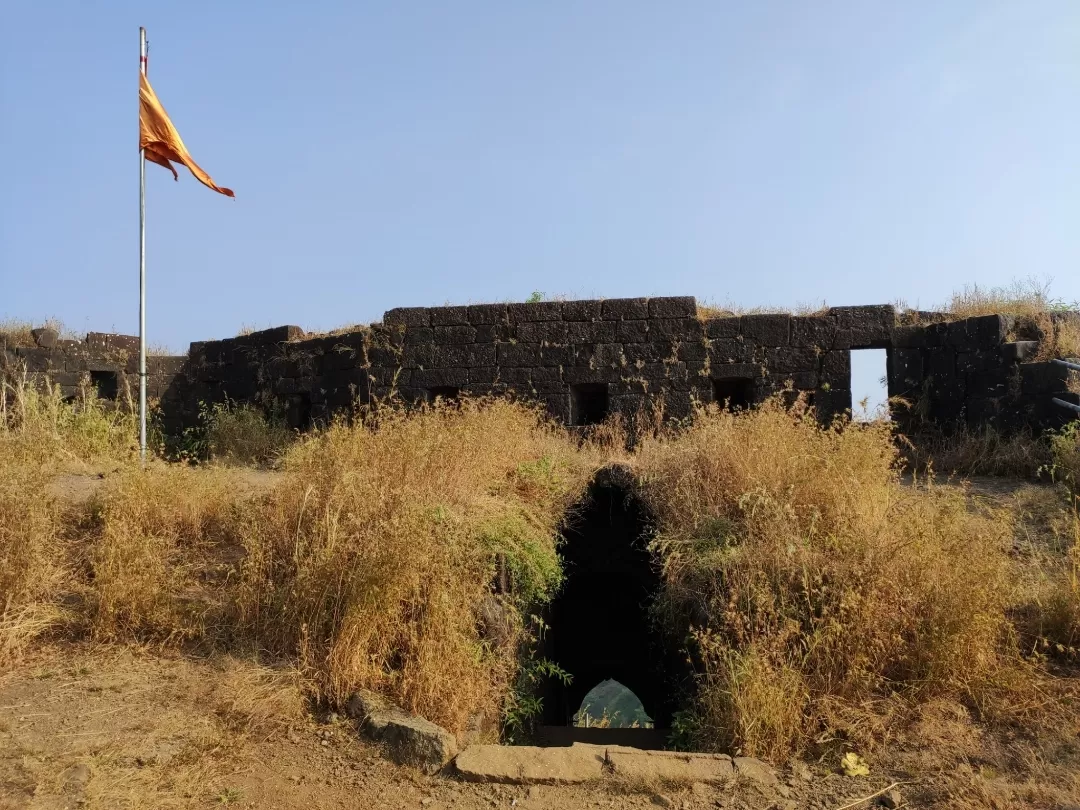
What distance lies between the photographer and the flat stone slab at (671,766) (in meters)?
4.60

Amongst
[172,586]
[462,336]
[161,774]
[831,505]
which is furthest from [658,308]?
[161,774]

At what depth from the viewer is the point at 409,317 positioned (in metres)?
12.0

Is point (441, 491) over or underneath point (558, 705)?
over

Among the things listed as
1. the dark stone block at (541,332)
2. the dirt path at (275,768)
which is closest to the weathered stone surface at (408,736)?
the dirt path at (275,768)

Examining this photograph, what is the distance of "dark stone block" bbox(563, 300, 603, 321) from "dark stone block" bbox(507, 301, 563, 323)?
87 millimetres

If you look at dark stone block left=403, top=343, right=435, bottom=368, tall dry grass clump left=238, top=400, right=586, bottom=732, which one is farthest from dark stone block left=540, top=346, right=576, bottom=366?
tall dry grass clump left=238, top=400, right=586, bottom=732

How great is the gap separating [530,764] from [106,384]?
12274 millimetres

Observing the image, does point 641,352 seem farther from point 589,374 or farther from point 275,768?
point 275,768

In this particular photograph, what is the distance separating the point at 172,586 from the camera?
604 cm

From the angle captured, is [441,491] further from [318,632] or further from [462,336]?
[462,336]

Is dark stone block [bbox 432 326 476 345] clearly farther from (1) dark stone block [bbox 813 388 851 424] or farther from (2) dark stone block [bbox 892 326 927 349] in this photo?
(2) dark stone block [bbox 892 326 927 349]

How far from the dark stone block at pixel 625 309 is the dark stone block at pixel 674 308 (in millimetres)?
103

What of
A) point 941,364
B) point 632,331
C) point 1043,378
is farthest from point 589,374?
point 1043,378

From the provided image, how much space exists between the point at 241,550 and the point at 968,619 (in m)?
5.10
